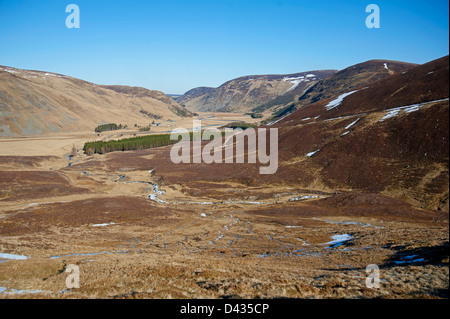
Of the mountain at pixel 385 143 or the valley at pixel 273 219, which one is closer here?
the valley at pixel 273 219

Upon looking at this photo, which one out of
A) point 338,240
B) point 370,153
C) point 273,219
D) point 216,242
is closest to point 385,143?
point 370,153

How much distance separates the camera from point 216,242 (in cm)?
3148

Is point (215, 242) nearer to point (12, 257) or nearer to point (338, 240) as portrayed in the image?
point (338, 240)

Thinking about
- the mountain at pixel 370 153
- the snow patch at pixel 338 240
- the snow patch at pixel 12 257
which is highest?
the mountain at pixel 370 153

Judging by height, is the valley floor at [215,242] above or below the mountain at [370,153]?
below


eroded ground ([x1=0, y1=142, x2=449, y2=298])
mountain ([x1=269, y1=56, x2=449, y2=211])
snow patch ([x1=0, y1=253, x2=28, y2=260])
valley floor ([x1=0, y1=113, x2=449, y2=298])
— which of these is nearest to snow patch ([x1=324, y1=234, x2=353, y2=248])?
eroded ground ([x1=0, y1=142, x2=449, y2=298])

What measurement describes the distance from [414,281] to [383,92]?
75976mm

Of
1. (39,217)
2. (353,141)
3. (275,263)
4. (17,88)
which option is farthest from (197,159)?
(17,88)

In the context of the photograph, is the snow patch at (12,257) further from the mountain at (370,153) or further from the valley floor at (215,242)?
the mountain at (370,153)

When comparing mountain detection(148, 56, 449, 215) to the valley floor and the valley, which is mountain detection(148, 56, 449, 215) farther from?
the valley floor

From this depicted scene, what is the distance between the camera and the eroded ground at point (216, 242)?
15086mm

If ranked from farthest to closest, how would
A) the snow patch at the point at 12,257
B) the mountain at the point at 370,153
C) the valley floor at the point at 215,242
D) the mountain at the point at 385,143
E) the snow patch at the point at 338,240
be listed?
the mountain at the point at 370,153 → the mountain at the point at 385,143 → the snow patch at the point at 338,240 → the snow patch at the point at 12,257 → the valley floor at the point at 215,242

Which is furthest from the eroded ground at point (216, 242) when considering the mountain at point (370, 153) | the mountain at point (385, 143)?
the mountain at point (385, 143)
